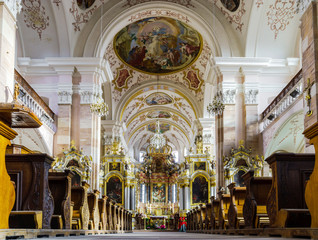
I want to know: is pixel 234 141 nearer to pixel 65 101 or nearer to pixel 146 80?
pixel 65 101

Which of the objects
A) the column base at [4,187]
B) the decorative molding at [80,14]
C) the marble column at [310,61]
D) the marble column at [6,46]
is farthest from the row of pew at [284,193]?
the decorative molding at [80,14]

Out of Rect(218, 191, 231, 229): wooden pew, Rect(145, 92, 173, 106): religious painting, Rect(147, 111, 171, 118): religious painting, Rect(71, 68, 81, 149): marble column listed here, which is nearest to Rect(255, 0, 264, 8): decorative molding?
Rect(71, 68, 81, 149): marble column

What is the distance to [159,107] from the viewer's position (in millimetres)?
28312

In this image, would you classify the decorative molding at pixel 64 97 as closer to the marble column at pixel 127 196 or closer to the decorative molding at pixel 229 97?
the decorative molding at pixel 229 97

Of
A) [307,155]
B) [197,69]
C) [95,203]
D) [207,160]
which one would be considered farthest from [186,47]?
[307,155]

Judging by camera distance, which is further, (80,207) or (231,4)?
(231,4)

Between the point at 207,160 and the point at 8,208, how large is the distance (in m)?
19.1

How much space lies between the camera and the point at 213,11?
17.5 m

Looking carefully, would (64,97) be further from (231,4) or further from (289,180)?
(289,180)

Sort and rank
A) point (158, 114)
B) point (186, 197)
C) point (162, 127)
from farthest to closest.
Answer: point (162, 127), point (158, 114), point (186, 197)

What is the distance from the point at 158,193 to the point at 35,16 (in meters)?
21.1

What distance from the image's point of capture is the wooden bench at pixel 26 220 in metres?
5.64

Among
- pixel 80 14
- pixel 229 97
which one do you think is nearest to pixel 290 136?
pixel 229 97

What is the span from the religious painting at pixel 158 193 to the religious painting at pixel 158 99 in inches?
370
